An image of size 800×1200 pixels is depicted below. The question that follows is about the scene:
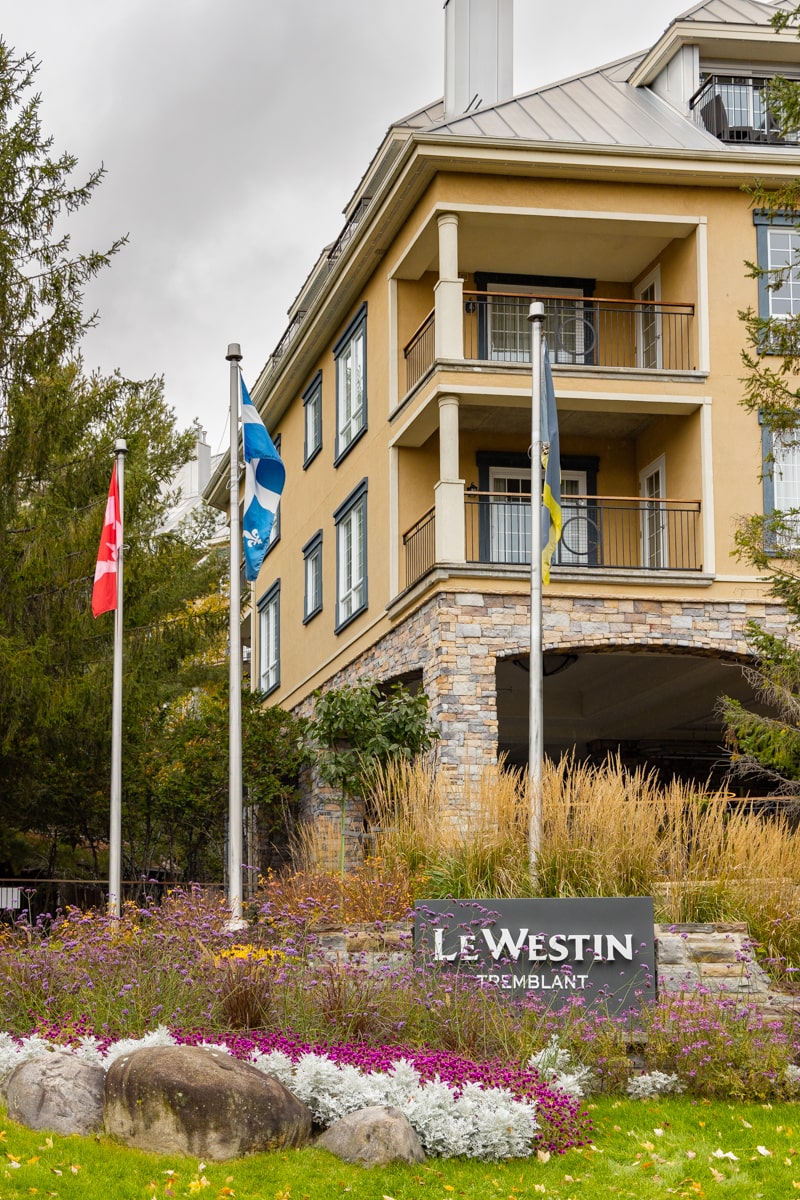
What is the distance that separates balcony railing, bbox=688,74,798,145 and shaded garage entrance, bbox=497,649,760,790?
7.76 meters

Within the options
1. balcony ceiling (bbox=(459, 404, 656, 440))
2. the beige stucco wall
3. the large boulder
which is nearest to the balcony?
the beige stucco wall

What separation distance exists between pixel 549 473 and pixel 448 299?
222 inches

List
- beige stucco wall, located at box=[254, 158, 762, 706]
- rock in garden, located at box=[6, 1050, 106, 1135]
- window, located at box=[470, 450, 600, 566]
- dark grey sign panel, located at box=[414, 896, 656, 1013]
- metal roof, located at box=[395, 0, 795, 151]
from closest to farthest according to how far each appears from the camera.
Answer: rock in garden, located at box=[6, 1050, 106, 1135], dark grey sign panel, located at box=[414, 896, 656, 1013], beige stucco wall, located at box=[254, 158, 762, 706], metal roof, located at box=[395, 0, 795, 151], window, located at box=[470, 450, 600, 566]

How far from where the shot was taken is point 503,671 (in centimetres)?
2414

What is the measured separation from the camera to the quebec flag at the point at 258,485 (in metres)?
13.7

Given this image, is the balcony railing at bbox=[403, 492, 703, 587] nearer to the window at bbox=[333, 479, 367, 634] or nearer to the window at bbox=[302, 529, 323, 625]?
the window at bbox=[333, 479, 367, 634]

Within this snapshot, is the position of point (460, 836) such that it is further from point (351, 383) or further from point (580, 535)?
point (351, 383)

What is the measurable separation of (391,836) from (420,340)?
1024cm

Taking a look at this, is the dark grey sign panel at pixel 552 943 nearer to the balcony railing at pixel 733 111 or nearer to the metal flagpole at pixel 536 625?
the metal flagpole at pixel 536 625

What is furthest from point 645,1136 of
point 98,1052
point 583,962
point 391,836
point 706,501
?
point 706,501

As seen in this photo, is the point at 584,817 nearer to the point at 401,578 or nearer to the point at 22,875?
the point at 401,578

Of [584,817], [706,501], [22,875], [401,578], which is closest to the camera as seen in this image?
[584,817]

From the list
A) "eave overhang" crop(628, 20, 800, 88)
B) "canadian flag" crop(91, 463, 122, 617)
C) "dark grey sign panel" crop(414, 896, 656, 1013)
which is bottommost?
"dark grey sign panel" crop(414, 896, 656, 1013)

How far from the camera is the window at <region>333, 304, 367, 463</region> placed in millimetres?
23859
